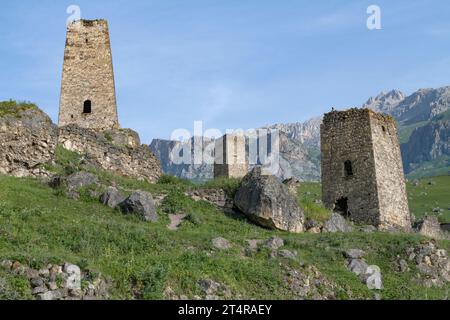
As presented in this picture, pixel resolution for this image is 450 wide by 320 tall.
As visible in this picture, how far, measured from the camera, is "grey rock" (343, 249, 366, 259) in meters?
20.7

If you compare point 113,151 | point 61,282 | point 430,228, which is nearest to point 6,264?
point 61,282

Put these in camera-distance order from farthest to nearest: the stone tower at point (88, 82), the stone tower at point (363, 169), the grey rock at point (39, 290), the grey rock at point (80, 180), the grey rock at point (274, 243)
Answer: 1. the stone tower at point (88, 82)
2. the stone tower at point (363, 169)
3. the grey rock at point (80, 180)
4. the grey rock at point (274, 243)
5. the grey rock at point (39, 290)

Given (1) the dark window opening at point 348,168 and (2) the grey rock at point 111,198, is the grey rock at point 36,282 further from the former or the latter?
(1) the dark window opening at point 348,168

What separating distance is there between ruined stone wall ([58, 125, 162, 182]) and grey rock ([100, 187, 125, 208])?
5.10 metres

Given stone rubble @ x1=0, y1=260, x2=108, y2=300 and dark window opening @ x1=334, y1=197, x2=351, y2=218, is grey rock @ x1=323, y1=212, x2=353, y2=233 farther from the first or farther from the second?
stone rubble @ x1=0, y1=260, x2=108, y2=300

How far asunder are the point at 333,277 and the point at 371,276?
1.52 m

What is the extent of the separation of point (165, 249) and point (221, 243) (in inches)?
88.4

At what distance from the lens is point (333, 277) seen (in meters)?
18.7

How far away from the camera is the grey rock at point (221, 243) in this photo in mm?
19142

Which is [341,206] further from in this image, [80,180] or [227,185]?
[80,180]

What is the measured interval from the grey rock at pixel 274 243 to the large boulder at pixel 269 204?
2594mm

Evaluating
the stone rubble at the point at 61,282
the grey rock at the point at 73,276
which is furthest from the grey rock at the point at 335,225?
the grey rock at the point at 73,276

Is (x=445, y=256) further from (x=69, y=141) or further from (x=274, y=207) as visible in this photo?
(x=69, y=141)

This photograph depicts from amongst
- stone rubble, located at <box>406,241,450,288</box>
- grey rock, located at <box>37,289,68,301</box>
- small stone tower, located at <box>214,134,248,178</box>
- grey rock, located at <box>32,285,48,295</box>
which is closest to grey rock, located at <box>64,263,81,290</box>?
grey rock, located at <box>37,289,68,301</box>
